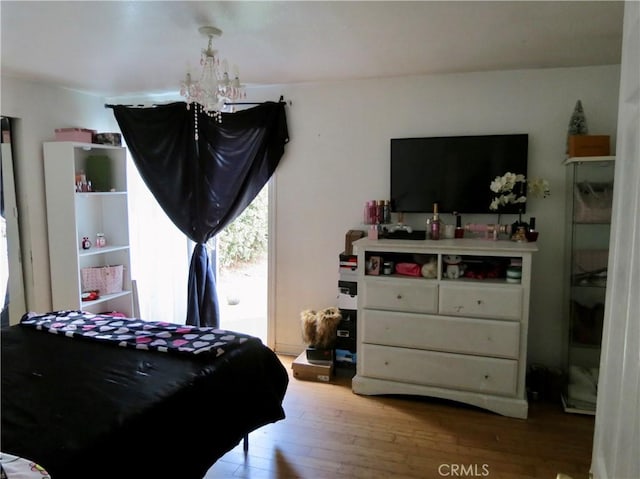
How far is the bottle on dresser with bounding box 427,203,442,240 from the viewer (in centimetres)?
317

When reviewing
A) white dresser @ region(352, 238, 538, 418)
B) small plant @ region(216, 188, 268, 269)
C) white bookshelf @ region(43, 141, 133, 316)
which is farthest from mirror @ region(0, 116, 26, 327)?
white dresser @ region(352, 238, 538, 418)

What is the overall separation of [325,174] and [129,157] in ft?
6.30

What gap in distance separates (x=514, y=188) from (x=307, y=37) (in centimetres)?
177

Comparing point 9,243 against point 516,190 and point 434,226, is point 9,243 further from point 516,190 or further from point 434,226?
point 516,190

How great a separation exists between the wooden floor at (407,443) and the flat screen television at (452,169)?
1422mm

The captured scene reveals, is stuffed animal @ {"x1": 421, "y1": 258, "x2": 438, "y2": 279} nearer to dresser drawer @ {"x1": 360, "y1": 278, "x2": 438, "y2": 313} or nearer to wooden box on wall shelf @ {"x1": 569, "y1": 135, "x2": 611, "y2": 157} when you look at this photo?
dresser drawer @ {"x1": 360, "y1": 278, "x2": 438, "y2": 313}

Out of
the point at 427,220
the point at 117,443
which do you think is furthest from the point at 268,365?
the point at 427,220

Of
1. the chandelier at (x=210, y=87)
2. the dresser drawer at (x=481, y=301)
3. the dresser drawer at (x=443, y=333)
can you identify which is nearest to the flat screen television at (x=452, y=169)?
the dresser drawer at (x=481, y=301)

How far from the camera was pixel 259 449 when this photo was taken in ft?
8.07

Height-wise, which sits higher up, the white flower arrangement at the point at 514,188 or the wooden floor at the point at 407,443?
the white flower arrangement at the point at 514,188

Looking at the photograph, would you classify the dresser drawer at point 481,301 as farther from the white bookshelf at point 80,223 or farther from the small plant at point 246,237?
the white bookshelf at point 80,223

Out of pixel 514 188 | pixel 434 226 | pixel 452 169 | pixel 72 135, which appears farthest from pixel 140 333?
pixel 514 188

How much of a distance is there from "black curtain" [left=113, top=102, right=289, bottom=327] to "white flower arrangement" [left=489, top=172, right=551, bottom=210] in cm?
172

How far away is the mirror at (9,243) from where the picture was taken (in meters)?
3.51
